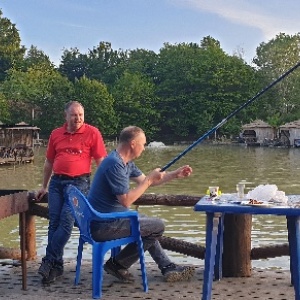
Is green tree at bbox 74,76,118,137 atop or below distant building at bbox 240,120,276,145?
atop

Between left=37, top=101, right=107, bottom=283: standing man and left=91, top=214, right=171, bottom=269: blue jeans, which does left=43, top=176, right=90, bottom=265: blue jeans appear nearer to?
left=37, top=101, right=107, bottom=283: standing man

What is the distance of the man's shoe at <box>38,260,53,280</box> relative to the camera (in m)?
5.25

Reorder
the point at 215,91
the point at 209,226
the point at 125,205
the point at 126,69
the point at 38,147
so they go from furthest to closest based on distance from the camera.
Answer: the point at 126,69 → the point at 215,91 → the point at 38,147 → the point at 125,205 → the point at 209,226

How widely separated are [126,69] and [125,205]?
291 feet

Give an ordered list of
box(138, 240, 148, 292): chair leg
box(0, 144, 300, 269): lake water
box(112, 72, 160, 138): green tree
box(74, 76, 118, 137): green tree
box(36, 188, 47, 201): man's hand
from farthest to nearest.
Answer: box(112, 72, 160, 138): green tree < box(74, 76, 118, 137): green tree < box(0, 144, 300, 269): lake water < box(36, 188, 47, 201): man's hand < box(138, 240, 148, 292): chair leg

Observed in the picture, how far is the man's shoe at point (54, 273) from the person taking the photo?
526 centimetres

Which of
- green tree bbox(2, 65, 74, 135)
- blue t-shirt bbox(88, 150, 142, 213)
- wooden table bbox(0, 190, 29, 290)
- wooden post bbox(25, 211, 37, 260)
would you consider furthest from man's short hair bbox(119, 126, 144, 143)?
green tree bbox(2, 65, 74, 135)

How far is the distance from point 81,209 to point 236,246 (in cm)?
129

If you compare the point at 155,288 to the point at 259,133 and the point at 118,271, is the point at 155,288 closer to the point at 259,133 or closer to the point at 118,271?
the point at 118,271

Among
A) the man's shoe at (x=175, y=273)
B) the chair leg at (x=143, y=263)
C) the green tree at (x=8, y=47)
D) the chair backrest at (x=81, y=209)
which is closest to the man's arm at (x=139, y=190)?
the chair backrest at (x=81, y=209)

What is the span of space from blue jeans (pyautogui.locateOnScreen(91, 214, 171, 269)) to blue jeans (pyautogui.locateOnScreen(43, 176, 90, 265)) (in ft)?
1.45

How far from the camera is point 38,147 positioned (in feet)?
212

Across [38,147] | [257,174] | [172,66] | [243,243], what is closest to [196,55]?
[172,66]

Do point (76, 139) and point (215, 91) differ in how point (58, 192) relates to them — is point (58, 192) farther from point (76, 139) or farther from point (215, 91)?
point (215, 91)
